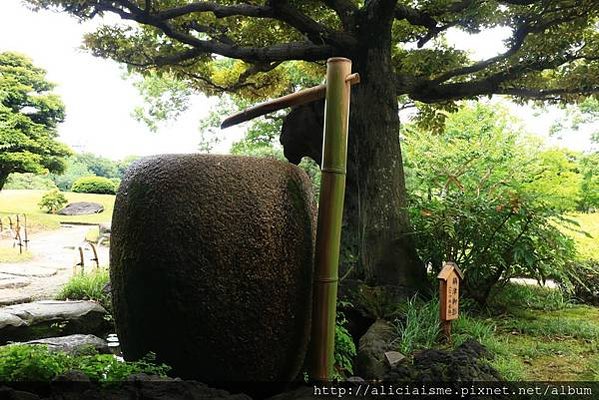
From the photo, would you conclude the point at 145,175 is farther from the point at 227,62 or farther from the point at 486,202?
the point at 227,62

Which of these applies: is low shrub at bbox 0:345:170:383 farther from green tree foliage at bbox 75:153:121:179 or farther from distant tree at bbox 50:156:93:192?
distant tree at bbox 50:156:93:192

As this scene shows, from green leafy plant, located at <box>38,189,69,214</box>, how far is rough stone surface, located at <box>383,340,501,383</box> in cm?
1306

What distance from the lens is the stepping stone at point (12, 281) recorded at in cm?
562

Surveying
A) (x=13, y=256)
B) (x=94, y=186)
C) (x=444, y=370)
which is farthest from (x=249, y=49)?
(x=94, y=186)

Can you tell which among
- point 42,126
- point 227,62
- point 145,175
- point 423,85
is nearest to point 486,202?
point 423,85

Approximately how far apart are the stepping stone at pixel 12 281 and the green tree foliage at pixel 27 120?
3.82 metres

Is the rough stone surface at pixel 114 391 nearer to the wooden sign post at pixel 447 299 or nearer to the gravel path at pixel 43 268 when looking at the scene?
the wooden sign post at pixel 447 299

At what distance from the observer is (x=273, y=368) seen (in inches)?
89.0

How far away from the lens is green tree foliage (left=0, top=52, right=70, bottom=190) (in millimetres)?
9164

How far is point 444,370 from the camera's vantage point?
→ 214 centimetres

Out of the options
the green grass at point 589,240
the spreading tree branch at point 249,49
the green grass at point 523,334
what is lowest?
the green grass at point 523,334

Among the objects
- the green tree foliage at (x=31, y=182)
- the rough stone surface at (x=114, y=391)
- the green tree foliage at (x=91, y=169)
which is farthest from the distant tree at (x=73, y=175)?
the rough stone surface at (x=114, y=391)

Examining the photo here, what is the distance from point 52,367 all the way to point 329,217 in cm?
129

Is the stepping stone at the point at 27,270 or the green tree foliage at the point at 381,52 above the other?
the green tree foliage at the point at 381,52
